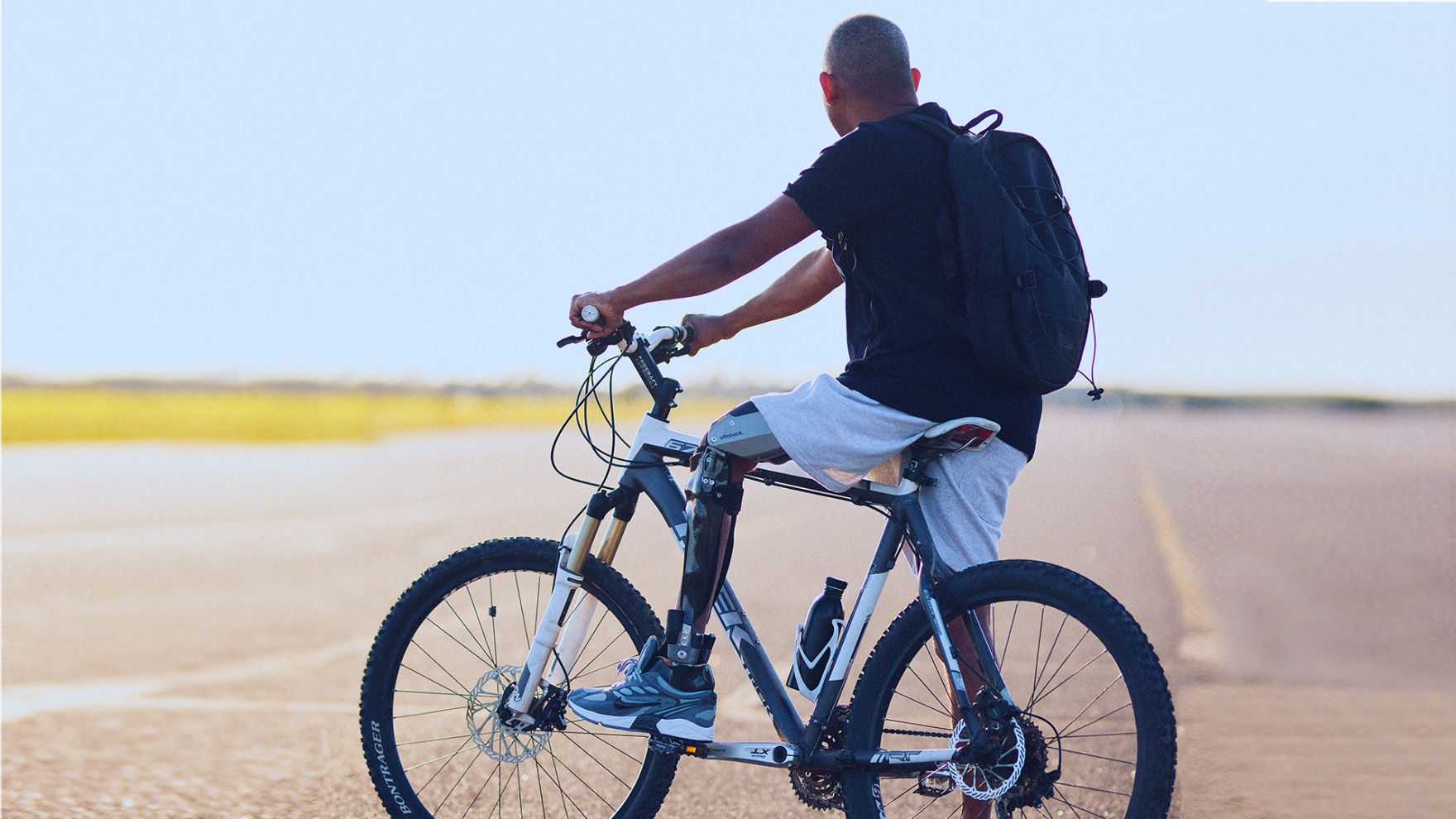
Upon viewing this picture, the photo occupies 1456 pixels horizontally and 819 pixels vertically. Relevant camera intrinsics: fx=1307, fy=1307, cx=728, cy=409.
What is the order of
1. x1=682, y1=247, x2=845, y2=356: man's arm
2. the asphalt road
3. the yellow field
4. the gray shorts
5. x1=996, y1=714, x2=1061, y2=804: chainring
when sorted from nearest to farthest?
x1=996, y1=714, x2=1061, y2=804: chainring < the gray shorts < x1=682, y1=247, x2=845, y2=356: man's arm < the asphalt road < the yellow field

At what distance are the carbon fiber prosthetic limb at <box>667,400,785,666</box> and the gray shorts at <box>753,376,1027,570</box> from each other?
0.29 ft

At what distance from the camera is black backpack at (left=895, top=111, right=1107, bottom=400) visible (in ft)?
10.6

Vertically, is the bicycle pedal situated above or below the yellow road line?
above

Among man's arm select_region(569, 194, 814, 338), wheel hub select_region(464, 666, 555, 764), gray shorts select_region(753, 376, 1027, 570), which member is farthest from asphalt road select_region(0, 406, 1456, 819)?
man's arm select_region(569, 194, 814, 338)

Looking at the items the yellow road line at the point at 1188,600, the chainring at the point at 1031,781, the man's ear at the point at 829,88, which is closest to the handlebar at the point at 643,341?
the man's ear at the point at 829,88

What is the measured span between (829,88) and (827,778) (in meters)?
1.88

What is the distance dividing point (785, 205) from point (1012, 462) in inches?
36.2

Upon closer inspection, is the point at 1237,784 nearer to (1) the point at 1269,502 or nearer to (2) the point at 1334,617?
(2) the point at 1334,617

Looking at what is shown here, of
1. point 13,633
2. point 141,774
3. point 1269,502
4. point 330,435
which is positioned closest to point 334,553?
point 13,633

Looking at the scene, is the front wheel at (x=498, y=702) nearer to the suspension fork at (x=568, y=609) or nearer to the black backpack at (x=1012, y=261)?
the suspension fork at (x=568, y=609)

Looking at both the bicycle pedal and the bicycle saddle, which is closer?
the bicycle saddle

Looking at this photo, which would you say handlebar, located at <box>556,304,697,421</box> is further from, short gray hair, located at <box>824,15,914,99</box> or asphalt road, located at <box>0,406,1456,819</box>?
asphalt road, located at <box>0,406,1456,819</box>

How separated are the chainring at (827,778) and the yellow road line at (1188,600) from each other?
399 centimetres

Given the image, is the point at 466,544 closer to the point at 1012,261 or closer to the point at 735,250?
the point at 735,250
